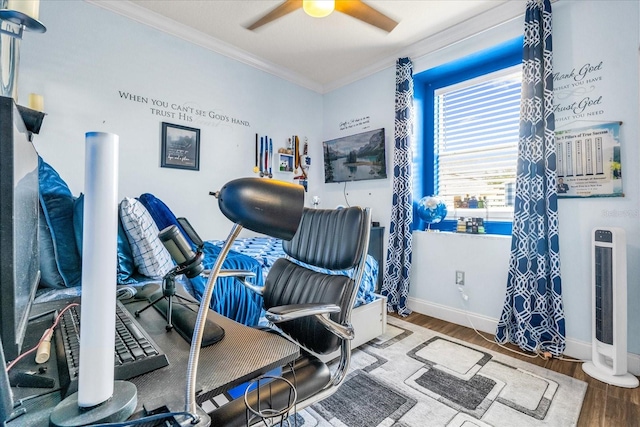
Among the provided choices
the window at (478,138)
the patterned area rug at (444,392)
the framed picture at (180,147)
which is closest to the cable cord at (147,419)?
the patterned area rug at (444,392)

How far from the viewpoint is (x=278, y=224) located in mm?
501

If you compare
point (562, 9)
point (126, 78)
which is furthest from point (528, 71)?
point (126, 78)

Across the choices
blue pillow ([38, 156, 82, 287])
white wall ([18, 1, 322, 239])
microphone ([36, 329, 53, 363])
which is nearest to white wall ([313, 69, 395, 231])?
white wall ([18, 1, 322, 239])

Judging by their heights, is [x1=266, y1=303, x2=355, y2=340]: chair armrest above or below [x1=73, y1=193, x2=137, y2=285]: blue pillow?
below

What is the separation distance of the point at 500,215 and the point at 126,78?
140 inches

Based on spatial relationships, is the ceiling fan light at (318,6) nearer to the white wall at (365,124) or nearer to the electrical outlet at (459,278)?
the white wall at (365,124)

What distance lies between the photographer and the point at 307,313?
0.93 metres

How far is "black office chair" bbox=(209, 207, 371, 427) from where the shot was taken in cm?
87

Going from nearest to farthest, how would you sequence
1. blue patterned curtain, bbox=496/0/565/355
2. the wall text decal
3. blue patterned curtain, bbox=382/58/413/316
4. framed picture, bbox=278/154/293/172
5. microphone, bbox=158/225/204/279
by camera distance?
microphone, bbox=158/225/204/279 → blue patterned curtain, bbox=496/0/565/355 → the wall text decal → blue patterned curtain, bbox=382/58/413/316 → framed picture, bbox=278/154/293/172

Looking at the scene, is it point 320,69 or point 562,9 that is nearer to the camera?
point 562,9

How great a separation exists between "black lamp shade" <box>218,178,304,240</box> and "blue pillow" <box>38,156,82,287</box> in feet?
4.38

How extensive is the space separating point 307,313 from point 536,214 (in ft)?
6.89

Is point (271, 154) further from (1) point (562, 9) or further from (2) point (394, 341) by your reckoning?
(1) point (562, 9)

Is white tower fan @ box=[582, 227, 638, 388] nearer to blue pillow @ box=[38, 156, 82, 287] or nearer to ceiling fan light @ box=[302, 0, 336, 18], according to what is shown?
ceiling fan light @ box=[302, 0, 336, 18]
